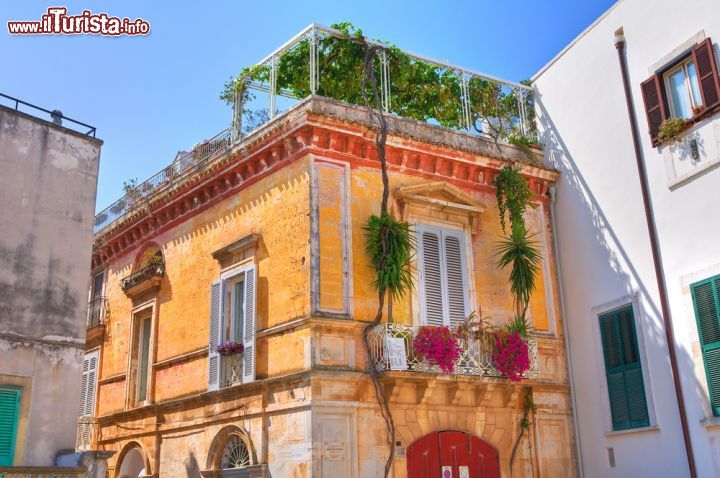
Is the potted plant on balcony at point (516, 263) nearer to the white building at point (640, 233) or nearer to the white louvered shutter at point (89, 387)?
the white building at point (640, 233)

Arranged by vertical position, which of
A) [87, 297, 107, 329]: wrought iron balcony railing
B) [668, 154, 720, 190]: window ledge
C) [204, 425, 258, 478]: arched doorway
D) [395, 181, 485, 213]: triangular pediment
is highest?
[395, 181, 485, 213]: triangular pediment

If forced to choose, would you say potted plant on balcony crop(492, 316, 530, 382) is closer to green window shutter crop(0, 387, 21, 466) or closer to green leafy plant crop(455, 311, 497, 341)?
green leafy plant crop(455, 311, 497, 341)

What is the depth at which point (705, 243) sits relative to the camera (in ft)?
43.9

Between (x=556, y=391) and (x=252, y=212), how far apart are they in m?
6.77

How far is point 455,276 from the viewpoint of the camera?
15.5 m

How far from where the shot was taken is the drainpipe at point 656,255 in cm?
1341

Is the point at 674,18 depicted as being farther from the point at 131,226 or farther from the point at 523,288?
the point at 131,226

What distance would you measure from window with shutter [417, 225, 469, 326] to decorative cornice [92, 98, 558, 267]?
1222 millimetres

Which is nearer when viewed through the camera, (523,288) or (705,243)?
(705,243)

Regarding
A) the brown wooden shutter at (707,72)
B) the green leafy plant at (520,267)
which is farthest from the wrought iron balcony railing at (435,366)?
the brown wooden shutter at (707,72)

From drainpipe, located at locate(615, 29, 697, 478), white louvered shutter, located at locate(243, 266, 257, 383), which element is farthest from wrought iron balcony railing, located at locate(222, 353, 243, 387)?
drainpipe, located at locate(615, 29, 697, 478)

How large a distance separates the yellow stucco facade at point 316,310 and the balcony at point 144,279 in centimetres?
10

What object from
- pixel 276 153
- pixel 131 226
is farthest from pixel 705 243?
pixel 131 226

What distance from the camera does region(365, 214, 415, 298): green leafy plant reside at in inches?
557
